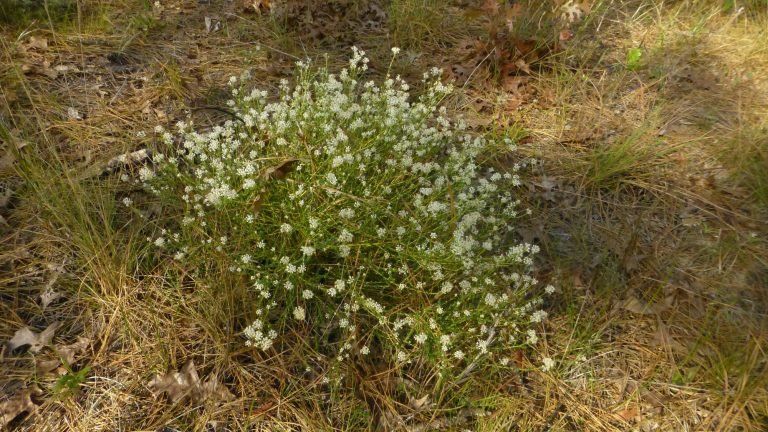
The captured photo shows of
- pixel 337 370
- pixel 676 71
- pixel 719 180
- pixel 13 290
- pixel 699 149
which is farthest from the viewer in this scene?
pixel 676 71

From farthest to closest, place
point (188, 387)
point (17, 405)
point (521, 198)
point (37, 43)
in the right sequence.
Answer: point (37, 43) → point (521, 198) → point (188, 387) → point (17, 405)

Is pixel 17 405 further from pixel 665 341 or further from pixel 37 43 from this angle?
pixel 665 341

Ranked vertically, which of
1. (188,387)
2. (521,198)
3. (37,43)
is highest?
(37,43)

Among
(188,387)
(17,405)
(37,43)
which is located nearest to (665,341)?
(188,387)

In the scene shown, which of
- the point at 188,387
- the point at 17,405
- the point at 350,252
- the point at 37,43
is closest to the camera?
the point at 17,405

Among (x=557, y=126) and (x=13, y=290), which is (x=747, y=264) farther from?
(x=13, y=290)

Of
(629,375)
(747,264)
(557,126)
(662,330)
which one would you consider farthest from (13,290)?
(747,264)

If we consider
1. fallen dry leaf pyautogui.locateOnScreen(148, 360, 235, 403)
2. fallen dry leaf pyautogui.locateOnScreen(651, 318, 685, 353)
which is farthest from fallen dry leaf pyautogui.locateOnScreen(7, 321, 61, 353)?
fallen dry leaf pyautogui.locateOnScreen(651, 318, 685, 353)

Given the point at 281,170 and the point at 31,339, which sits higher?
the point at 281,170
